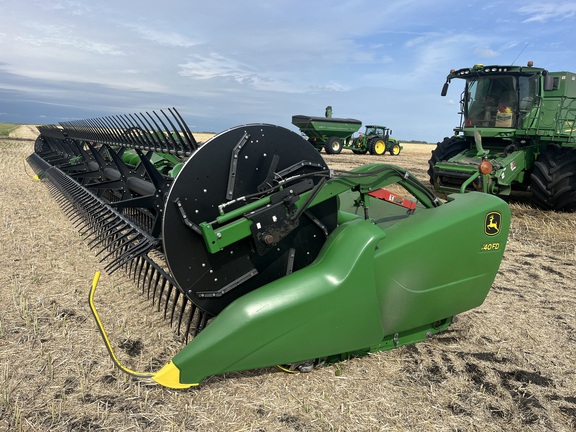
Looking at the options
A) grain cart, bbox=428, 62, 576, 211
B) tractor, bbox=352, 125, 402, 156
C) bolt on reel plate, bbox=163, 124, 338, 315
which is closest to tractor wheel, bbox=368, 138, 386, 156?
tractor, bbox=352, 125, 402, 156

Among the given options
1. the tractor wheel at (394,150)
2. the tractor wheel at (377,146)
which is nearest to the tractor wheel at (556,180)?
the tractor wheel at (377,146)

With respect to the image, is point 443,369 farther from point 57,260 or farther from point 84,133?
point 84,133

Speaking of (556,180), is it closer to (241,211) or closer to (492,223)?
(492,223)

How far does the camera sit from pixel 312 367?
2434mm

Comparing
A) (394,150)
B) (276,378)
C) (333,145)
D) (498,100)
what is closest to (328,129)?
(333,145)

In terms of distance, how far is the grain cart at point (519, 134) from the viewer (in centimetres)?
726

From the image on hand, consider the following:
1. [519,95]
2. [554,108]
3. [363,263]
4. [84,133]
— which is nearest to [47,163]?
[84,133]

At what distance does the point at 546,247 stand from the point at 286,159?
4.34 meters

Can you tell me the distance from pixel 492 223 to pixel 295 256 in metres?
1.26

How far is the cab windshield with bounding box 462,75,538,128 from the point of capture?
7781 millimetres

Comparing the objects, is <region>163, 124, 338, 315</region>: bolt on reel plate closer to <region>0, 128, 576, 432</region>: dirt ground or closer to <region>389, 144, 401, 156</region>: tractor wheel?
<region>0, 128, 576, 432</region>: dirt ground

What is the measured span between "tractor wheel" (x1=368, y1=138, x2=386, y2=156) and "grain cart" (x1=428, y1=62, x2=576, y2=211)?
12.8 meters

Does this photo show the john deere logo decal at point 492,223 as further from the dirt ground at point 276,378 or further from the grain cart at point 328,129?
the grain cart at point 328,129

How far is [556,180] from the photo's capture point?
7.13 meters
